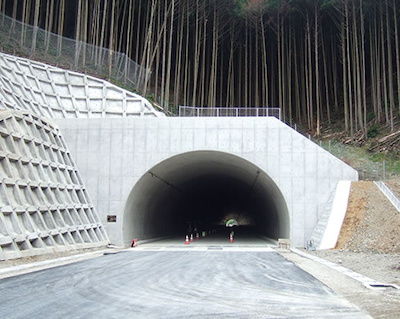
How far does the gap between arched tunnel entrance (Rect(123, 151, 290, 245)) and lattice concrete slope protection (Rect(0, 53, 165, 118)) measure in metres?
4.33

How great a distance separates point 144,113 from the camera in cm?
2580

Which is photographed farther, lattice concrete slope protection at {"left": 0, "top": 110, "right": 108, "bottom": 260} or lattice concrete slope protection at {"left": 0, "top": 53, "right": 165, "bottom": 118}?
lattice concrete slope protection at {"left": 0, "top": 53, "right": 165, "bottom": 118}

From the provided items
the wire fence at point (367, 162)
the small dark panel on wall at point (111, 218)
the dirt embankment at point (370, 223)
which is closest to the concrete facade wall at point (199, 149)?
the small dark panel on wall at point (111, 218)

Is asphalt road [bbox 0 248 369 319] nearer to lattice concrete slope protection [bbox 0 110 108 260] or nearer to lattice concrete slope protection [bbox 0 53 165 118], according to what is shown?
lattice concrete slope protection [bbox 0 110 108 260]

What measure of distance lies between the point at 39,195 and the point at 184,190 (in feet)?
60.2

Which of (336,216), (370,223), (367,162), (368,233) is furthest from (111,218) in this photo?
(367,162)

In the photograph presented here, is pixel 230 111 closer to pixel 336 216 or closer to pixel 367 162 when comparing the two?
pixel 336 216

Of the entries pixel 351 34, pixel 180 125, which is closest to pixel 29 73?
pixel 180 125

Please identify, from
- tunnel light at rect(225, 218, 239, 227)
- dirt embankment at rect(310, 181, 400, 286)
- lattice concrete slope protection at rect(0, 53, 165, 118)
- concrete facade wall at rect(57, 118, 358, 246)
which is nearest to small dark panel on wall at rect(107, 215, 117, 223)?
concrete facade wall at rect(57, 118, 358, 246)

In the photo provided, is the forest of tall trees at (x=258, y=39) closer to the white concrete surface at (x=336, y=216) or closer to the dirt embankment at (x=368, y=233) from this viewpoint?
the white concrete surface at (x=336, y=216)

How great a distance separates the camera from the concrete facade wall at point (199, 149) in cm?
2042

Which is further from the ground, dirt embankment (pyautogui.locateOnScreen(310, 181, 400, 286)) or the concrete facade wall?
the concrete facade wall

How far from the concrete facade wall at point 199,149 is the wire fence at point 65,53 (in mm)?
10745

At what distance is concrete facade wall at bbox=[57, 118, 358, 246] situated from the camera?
20.4m
